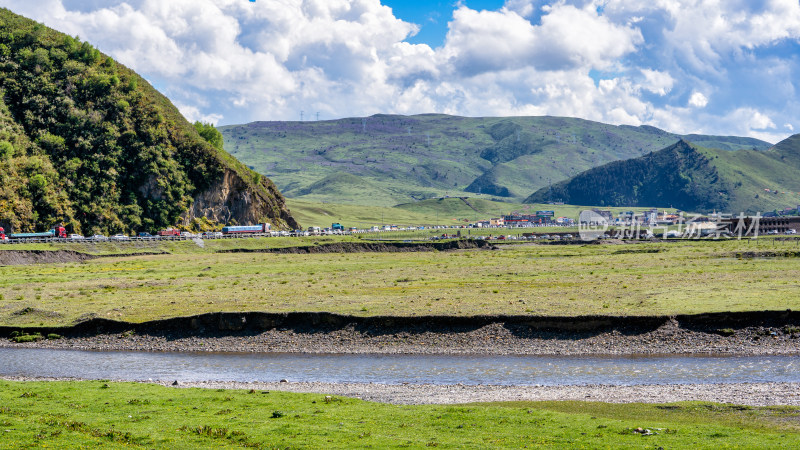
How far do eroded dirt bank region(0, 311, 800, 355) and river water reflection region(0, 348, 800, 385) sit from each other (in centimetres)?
204

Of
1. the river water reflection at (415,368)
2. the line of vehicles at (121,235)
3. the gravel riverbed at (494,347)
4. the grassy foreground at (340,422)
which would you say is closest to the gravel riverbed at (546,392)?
the gravel riverbed at (494,347)

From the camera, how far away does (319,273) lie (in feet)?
347

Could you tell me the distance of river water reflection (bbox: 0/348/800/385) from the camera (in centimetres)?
4488

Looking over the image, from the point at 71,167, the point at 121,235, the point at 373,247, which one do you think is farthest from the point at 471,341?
the point at 71,167

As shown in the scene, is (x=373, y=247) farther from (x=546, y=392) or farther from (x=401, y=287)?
(x=546, y=392)

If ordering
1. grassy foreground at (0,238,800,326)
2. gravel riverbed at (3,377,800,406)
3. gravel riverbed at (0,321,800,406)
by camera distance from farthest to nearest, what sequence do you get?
grassy foreground at (0,238,800,326), gravel riverbed at (0,321,800,406), gravel riverbed at (3,377,800,406)

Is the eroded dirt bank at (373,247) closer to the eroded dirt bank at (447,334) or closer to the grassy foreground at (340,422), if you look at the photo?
the eroded dirt bank at (447,334)

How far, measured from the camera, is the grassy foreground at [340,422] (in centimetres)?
2684

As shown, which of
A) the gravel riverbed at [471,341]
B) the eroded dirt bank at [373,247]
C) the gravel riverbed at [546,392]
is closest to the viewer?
the gravel riverbed at [546,392]

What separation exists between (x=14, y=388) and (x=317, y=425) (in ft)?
64.6

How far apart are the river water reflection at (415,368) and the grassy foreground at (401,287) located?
9.36 metres

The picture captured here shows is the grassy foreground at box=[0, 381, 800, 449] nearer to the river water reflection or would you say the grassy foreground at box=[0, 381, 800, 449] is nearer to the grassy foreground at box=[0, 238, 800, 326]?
the river water reflection

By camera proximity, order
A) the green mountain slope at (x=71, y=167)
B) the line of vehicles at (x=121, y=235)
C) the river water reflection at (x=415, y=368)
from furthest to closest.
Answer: the green mountain slope at (x=71, y=167) < the line of vehicles at (x=121, y=235) < the river water reflection at (x=415, y=368)

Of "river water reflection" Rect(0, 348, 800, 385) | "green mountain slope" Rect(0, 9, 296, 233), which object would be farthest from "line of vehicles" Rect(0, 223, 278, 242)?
"river water reflection" Rect(0, 348, 800, 385)
